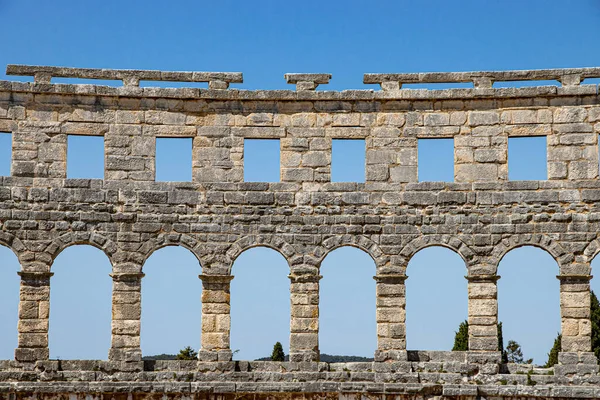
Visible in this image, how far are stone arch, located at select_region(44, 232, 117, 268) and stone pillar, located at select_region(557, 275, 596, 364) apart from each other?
410 inches

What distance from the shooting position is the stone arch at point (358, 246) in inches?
1026

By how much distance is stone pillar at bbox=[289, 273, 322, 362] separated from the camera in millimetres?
25969

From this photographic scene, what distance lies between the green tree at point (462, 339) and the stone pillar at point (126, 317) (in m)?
12.0

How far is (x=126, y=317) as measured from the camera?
25844 millimetres

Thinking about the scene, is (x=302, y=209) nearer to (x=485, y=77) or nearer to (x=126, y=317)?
(x=126, y=317)

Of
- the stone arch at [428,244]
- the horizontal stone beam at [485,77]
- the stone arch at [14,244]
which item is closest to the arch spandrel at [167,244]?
the stone arch at [14,244]

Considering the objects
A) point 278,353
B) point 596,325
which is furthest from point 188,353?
point 596,325

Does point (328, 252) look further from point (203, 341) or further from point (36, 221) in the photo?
A: point (36, 221)

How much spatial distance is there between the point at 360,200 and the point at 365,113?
2.11 m

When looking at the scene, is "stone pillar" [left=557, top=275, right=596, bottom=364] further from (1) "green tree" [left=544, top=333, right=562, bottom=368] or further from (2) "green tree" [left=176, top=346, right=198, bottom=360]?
(2) "green tree" [left=176, top=346, right=198, bottom=360]

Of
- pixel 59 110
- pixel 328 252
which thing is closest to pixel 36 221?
pixel 59 110

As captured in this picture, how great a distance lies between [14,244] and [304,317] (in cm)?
694

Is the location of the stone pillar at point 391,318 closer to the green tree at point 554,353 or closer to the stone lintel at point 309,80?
the stone lintel at point 309,80

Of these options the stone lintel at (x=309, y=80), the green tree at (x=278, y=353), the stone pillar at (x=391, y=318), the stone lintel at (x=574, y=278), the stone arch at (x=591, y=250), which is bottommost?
the green tree at (x=278, y=353)
